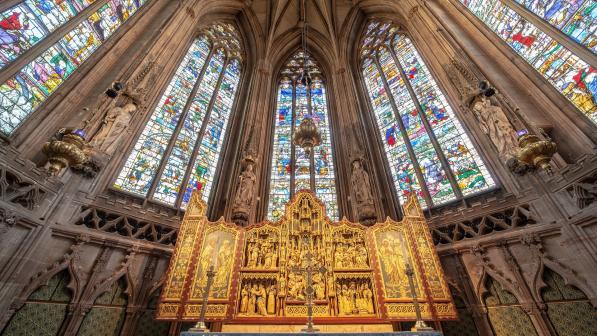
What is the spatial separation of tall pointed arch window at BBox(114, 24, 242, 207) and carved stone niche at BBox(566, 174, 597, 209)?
9219 millimetres

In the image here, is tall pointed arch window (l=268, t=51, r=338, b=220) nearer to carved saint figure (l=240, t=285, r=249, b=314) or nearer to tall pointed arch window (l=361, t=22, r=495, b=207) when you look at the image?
tall pointed arch window (l=361, t=22, r=495, b=207)

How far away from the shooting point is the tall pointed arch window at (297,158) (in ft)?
30.0

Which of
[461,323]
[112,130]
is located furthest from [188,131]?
[461,323]

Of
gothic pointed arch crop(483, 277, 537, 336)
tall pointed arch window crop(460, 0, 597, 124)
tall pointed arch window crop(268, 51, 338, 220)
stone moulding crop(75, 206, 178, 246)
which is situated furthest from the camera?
tall pointed arch window crop(268, 51, 338, 220)

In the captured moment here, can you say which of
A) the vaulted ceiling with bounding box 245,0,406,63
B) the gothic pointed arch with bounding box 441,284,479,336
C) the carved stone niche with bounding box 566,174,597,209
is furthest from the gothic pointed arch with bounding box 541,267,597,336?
the vaulted ceiling with bounding box 245,0,406,63

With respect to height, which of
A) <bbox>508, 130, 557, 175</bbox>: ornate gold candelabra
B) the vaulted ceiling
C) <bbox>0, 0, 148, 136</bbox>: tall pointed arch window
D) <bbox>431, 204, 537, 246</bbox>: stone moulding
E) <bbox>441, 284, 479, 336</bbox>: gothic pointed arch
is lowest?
<bbox>441, 284, 479, 336</bbox>: gothic pointed arch

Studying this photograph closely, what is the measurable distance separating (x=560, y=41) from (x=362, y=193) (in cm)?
603

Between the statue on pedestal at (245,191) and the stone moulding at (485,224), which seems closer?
the stone moulding at (485,224)

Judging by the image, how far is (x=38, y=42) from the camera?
18.5 ft

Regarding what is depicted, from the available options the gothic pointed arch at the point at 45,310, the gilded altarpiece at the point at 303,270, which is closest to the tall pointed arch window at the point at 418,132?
the gilded altarpiece at the point at 303,270

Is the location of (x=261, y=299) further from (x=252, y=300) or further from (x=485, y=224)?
(x=485, y=224)

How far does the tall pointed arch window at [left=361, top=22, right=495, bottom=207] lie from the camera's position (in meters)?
7.37

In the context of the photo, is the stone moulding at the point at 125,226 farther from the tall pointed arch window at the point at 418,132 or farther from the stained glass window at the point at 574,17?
the stained glass window at the point at 574,17

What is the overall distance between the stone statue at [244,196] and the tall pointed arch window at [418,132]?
494cm
